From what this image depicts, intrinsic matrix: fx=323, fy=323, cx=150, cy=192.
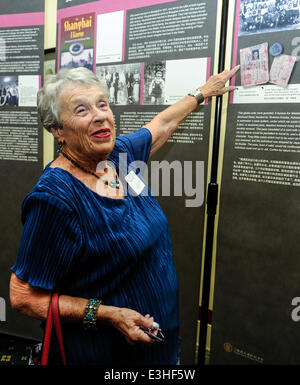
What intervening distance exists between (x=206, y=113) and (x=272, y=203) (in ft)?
2.01

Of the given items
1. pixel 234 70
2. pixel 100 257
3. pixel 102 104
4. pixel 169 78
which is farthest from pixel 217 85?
pixel 100 257

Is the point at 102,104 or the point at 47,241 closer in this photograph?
the point at 47,241

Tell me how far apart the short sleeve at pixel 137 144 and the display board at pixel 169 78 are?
303 mm

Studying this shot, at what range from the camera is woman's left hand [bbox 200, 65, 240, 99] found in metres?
1.73

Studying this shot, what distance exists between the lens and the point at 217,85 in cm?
175

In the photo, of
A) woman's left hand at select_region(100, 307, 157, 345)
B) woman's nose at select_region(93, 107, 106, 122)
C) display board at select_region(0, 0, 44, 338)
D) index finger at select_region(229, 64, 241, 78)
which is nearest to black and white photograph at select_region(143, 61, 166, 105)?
index finger at select_region(229, 64, 241, 78)

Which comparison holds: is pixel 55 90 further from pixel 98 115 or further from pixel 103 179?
pixel 103 179

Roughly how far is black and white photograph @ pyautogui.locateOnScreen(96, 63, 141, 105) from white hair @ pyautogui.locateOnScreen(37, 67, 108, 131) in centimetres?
75

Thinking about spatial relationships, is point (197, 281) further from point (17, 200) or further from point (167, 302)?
point (17, 200)

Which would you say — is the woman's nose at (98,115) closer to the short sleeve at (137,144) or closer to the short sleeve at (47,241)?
the short sleeve at (137,144)

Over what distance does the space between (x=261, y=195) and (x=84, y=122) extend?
3.34ft

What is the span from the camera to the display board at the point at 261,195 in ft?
5.27

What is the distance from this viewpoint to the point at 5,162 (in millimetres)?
2516
